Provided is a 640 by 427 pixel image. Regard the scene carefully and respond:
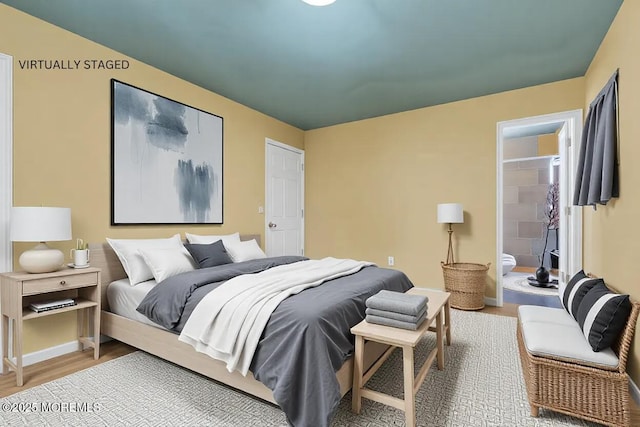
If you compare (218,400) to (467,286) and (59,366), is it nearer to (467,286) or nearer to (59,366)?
(59,366)

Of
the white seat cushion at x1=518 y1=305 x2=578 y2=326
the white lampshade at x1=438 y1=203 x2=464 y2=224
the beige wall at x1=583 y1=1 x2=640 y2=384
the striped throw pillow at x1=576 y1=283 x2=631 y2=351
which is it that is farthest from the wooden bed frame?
the white lampshade at x1=438 y1=203 x2=464 y2=224

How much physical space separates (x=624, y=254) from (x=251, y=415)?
102 inches

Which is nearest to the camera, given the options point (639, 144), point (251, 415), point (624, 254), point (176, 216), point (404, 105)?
point (251, 415)

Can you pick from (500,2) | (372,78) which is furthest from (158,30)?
(500,2)

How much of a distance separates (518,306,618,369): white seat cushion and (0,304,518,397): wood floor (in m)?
2.91

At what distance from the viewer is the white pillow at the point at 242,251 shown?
3.40 m

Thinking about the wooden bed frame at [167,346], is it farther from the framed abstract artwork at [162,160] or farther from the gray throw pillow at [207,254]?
the gray throw pillow at [207,254]

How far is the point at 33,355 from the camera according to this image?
239 cm

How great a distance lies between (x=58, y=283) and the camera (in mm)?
2250

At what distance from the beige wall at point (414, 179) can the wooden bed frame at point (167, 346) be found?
2387 mm

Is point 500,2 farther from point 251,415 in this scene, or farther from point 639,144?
point 251,415

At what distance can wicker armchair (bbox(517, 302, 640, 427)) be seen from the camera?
159 cm

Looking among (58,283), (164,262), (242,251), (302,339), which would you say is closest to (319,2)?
(302,339)

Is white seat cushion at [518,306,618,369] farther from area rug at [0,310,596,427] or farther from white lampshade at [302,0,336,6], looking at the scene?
white lampshade at [302,0,336,6]
